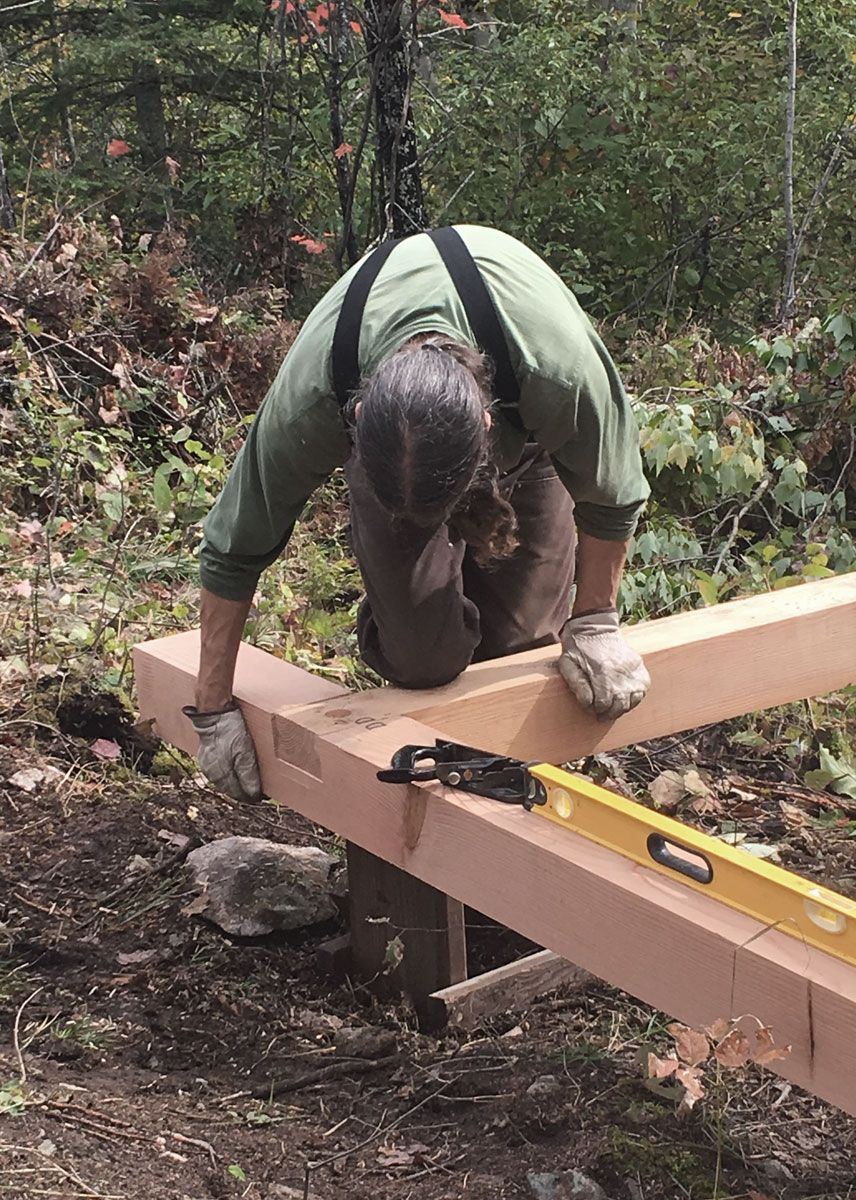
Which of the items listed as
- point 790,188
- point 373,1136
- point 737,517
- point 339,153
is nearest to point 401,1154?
point 373,1136

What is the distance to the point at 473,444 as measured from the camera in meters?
2.10

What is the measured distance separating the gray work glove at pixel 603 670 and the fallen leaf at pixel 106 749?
158cm

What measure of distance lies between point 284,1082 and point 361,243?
6.49 metres

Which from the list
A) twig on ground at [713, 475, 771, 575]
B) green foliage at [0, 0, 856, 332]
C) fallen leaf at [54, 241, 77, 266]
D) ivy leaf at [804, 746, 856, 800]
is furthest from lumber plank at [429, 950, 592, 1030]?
green foliage at [0, 0, 856, 332]

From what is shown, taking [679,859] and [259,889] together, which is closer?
[679,859]

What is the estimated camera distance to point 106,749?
12.0ft

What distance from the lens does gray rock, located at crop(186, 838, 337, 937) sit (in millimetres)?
2941

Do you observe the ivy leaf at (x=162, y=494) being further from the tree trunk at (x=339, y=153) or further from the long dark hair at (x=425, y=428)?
the long dark hair at (x=425, y=428)

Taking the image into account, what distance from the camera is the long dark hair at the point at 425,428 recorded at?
6.70 feet

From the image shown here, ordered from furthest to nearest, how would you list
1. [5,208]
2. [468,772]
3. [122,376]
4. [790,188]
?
[790,188] → [5,208] → [122,376] → [468,772]

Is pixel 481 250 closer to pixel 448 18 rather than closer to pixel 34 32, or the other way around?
pixel 448 18

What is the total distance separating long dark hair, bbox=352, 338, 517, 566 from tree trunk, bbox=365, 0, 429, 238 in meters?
3.81

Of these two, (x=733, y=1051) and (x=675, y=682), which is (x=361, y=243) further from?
(x=733, y=1051)

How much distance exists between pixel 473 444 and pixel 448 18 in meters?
5.67
